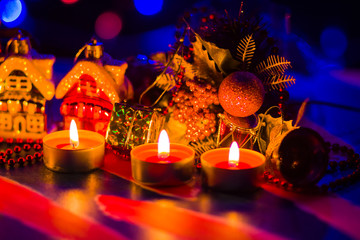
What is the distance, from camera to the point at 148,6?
2568 mm

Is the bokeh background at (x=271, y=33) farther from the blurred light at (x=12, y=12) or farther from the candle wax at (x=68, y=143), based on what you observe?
the candle wax at (x=68, y=143)

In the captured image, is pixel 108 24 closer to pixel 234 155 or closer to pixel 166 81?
pixel 166 81

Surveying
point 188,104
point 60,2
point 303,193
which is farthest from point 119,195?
point 60,2

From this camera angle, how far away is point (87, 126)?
114cm

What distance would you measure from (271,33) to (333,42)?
0.96 meters

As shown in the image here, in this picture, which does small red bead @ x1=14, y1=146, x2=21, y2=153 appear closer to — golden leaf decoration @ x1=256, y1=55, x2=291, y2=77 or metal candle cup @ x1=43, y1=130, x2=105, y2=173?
metal candle cup @ x1=43, y1=130, x2=105, y2=173

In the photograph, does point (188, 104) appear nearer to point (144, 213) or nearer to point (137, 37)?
point (144, 213)

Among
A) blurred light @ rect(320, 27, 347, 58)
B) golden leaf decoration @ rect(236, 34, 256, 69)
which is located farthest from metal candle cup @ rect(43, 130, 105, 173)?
blurred light @ rect(320, 27, 347, 58)

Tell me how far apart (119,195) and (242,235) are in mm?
283

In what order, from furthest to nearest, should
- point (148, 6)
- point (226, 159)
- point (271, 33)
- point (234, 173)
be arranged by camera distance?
point (148, 6) < point (271, 33) < point (226, 159) < point (234, 173)

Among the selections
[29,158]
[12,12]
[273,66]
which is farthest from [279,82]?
[12,12]

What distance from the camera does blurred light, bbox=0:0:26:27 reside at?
2.58 metres

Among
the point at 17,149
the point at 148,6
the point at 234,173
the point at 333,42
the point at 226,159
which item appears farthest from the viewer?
the point at 148,6

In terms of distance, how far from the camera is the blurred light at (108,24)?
253 centimetres
